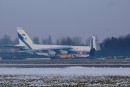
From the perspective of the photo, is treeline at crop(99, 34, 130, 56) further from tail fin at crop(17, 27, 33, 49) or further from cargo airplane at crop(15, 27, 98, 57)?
tail fin at crop(17, 27, 33, 49)

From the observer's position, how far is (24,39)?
338 ft

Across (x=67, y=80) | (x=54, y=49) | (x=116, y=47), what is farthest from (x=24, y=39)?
(x=67, y=80)

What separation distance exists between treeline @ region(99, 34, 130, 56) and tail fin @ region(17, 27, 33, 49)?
75.4ft

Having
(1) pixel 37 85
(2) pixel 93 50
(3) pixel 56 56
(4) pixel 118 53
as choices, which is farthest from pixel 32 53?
(1) pixel 37 85

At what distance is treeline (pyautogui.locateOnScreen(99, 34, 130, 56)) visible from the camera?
105m

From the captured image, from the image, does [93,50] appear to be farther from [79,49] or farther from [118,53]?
[118,53]

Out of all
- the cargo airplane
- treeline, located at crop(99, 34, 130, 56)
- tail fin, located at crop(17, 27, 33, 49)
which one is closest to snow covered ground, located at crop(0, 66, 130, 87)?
the cargo airplane

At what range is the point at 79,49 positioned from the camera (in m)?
96.6

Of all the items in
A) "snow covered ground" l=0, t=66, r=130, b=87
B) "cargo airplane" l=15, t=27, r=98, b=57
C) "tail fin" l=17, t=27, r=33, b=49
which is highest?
"tail fin" l=17, t=27, r=33, b=49

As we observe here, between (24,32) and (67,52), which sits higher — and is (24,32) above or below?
above

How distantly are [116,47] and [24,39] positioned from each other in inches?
1120

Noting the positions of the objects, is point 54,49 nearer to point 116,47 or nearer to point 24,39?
point 24,39

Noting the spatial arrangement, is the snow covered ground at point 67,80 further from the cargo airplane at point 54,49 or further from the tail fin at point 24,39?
the tail fin at point 24,39

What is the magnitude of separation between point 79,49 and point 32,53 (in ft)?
46.1
